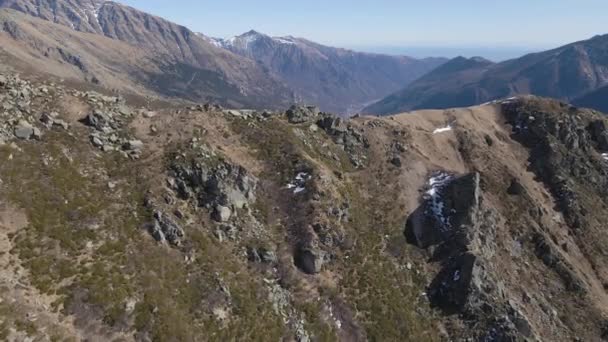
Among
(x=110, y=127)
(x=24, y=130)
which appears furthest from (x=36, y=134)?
(x=110, y=127)

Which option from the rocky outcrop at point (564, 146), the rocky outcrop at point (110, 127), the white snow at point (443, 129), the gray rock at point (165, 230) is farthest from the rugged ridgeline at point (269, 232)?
the white snow at point (443, 129)

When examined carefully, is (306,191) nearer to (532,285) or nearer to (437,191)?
(437,191)

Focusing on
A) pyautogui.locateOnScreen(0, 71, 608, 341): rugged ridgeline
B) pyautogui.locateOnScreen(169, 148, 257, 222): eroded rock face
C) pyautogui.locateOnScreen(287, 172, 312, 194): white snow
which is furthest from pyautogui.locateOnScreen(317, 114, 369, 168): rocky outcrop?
pyautogui.locateOnScreen(169, 148, 257, 222): eroded rock face

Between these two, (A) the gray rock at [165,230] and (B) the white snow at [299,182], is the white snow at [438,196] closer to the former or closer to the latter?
(B) the white snow at [299,182]

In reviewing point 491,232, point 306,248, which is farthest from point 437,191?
point 306,248

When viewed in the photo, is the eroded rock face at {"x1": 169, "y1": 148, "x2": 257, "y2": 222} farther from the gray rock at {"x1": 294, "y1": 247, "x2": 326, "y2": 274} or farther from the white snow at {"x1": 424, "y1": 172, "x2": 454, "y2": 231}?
the white snow at {"x1": 424, "y1": 172, "x2": 454, "y2": 231}

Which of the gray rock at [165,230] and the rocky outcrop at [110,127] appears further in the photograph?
the rocky outcrop at [110,127]
